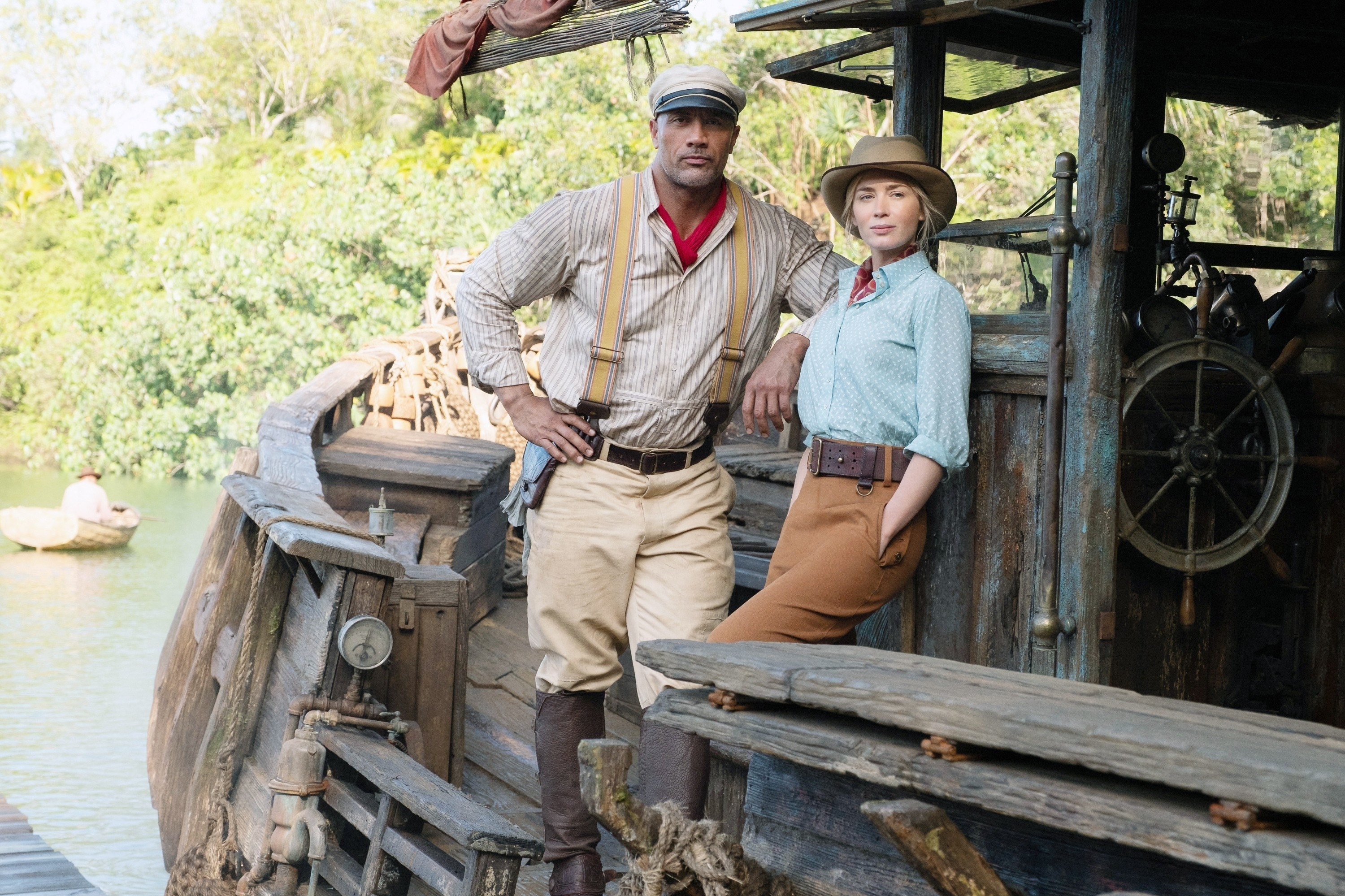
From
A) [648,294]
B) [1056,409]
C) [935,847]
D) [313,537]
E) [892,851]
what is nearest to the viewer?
[935,847]

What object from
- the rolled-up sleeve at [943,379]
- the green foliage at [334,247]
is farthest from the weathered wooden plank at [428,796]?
the green foliage at [334,247]

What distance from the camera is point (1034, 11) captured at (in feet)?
13.6

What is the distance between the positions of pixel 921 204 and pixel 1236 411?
3.08ft

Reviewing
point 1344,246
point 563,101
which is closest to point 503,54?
point 1344,246

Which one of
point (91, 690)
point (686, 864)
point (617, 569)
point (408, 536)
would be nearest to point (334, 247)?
point (91, 690)

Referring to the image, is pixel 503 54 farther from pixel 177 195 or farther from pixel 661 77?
pixel 177 195

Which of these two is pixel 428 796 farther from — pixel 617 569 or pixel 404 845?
pixel 617 569

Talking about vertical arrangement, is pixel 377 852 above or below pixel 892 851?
below

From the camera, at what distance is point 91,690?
967 cm

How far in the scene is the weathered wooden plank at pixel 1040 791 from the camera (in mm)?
1704

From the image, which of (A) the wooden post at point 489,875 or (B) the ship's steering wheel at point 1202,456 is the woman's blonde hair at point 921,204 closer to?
(B) the ship's steering wheel at point 1202,456

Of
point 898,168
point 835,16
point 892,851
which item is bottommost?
point 892,851

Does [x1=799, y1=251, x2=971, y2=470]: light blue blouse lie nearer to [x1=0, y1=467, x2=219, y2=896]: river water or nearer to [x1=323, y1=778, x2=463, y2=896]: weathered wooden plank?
[x1=323, y1=778, x2=463, y2=896]: weathered wooden plank

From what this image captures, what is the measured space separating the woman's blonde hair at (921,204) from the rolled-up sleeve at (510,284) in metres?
0.76
